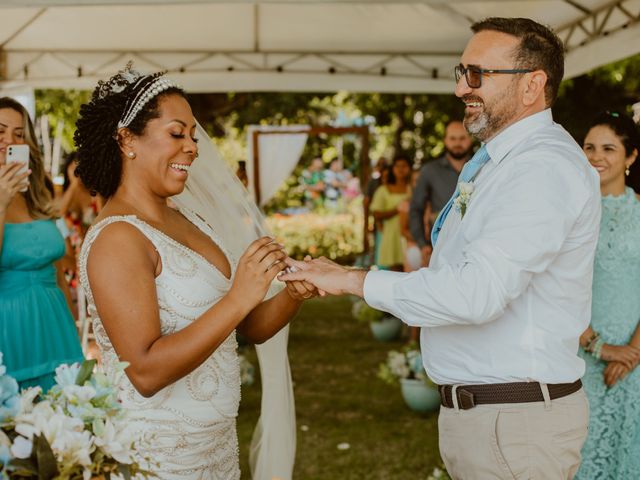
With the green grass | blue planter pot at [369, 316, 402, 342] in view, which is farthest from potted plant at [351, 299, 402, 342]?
the green grass

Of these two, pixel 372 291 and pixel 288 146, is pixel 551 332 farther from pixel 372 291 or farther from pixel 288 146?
pixel 288 146

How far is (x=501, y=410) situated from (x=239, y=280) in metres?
0.87

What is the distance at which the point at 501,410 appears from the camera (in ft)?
8.09

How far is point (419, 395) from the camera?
6.48 m

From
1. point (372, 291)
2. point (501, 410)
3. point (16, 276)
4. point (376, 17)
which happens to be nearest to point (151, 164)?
point (372, 291)

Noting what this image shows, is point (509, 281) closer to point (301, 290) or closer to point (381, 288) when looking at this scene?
point (381, 288)

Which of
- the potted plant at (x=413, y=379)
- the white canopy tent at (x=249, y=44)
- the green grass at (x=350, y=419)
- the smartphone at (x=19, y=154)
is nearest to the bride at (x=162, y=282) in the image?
the smartphone at (x=19, y=154)

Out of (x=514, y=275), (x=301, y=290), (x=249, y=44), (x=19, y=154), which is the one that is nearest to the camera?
(x=514, y=275)

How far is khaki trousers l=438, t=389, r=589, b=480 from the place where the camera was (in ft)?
8.10

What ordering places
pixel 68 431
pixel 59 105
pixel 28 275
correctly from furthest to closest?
pixel 59 105 < pixel 28 275 < pixel 68 431

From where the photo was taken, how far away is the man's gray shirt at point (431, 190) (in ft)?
23.3

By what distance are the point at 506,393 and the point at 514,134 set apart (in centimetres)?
78

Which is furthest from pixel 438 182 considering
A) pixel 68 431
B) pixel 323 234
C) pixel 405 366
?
pixel 323 234

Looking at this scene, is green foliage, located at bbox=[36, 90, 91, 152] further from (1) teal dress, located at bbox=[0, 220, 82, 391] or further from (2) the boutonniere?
(2) the boutonniere
